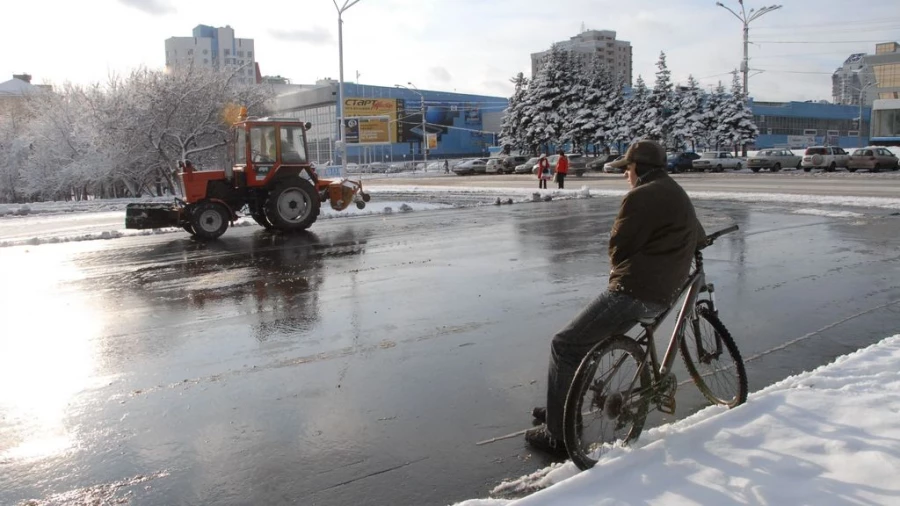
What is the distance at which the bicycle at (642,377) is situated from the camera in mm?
3883

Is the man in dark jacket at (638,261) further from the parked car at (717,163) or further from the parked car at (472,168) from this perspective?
the parked car at (472,168)

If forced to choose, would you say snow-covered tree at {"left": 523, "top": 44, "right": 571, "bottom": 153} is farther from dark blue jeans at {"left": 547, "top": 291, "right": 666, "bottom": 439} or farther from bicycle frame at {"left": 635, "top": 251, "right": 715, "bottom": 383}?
dark blue jeans at {"left": 547, "top": 291, "right": 666, "bottom": 439}

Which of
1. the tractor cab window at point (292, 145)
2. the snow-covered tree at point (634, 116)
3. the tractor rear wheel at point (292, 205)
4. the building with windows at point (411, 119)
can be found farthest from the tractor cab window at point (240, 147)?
the building with windows at point (411, 119)

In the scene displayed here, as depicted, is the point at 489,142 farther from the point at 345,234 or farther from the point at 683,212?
the point at 683,212

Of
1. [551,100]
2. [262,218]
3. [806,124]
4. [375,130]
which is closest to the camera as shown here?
[262,218]

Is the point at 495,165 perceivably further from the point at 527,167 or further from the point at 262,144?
the point at 262,144

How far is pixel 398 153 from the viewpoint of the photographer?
116 meters

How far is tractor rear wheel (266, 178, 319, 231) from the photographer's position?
16.1 metres

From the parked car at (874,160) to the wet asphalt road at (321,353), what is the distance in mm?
36038

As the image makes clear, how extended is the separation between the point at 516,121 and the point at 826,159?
108 feet

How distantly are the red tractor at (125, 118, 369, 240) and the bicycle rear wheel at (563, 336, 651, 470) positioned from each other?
42.4ft

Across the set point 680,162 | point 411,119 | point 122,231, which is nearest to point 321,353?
point 122,231

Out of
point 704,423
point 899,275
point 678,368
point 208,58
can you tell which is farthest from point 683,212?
point 208,58

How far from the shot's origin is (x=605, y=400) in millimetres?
4020
